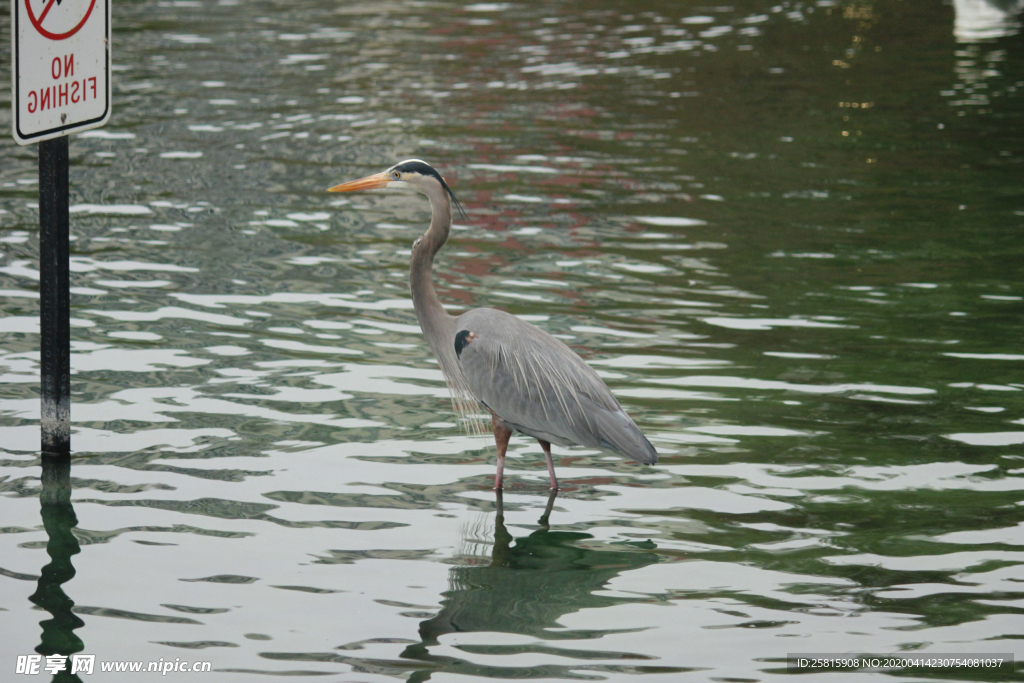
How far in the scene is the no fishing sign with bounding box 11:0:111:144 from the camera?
5.88 m

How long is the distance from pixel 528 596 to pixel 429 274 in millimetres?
2230

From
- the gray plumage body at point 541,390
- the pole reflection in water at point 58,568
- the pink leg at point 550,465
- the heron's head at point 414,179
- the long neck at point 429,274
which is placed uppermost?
the heron's head at point 414,179

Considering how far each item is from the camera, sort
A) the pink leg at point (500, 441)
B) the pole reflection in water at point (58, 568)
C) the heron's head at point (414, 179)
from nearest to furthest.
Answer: the pole reflection in water at point (58, 568) → the pink leg at point (500, 441) → the heron's head at point (414, 179)

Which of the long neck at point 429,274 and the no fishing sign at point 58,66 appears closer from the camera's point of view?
the no fishing sign at point 58,66

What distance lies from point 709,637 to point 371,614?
5.05ft

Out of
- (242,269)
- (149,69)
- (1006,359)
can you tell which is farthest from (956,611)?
(149,69)

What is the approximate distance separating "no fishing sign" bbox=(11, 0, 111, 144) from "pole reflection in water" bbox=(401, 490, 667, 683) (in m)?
3.02

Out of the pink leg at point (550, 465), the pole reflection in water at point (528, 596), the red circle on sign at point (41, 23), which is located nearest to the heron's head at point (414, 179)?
the pink leg at point (550, 465)

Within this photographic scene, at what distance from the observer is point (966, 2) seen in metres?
29.5

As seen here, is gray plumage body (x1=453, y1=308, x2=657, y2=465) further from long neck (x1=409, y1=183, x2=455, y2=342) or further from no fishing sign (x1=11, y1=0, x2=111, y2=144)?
no fishing sign (x1=11, y1=0, x2=111, y2=144)

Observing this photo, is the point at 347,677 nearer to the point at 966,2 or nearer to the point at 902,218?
the point at 902,218

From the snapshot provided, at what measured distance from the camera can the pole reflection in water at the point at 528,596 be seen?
5215mm

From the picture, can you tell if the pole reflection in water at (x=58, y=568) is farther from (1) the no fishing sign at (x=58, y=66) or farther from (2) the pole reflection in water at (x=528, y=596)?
(1) the no fishing sign at (x=58, y=66)

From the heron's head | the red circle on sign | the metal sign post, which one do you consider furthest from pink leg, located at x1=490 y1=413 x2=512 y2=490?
the red circle on sign
